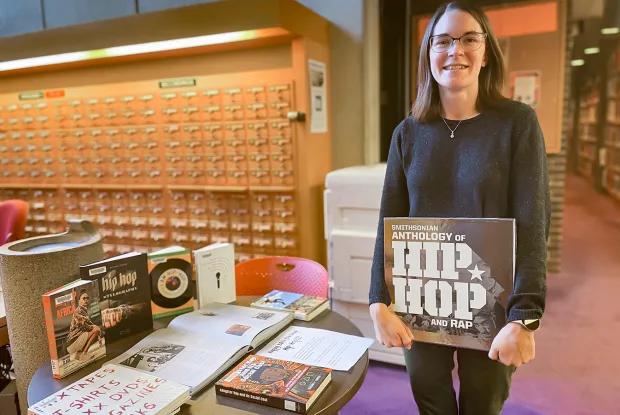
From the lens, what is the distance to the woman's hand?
1.32 m

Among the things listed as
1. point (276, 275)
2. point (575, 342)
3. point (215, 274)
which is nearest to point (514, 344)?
point (215, 274)

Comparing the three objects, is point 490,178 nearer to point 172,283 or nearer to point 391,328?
point 391,328

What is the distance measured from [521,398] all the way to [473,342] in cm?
163

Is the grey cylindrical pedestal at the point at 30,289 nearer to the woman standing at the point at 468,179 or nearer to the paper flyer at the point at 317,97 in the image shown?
the woman standing at the point at 468,179

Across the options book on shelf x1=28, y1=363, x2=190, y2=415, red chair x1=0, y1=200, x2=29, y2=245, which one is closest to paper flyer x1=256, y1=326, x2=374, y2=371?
book on shelf x1=28, y1=363, x2=190, y2=415

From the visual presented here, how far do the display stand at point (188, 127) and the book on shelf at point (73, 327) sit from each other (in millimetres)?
1910

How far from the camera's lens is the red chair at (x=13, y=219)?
346 cm

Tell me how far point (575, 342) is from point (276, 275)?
213 cm

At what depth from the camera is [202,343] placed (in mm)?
1496

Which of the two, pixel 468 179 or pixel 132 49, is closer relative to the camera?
pixel 468 179

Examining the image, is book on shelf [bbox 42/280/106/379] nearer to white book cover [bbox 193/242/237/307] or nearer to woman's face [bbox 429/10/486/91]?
white book cover [bbox 193/242/237/307]

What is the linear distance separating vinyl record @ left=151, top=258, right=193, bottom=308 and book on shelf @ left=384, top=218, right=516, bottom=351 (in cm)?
85

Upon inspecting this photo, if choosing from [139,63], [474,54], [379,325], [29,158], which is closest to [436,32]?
[474,54]

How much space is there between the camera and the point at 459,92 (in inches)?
50.4
